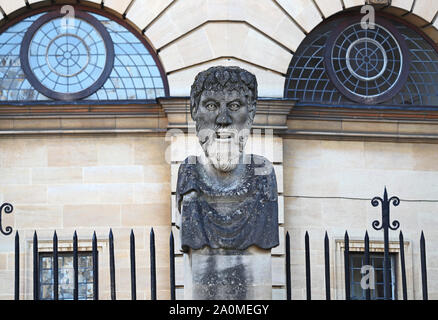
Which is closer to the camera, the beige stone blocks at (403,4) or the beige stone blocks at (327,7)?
the beige stone blocks at (327,7)

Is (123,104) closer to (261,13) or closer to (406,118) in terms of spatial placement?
(261,13)

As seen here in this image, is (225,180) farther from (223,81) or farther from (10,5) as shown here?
(10,5)

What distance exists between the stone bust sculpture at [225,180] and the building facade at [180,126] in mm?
8179

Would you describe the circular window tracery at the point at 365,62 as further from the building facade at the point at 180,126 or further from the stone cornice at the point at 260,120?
the stone cornice at the point at 260,120

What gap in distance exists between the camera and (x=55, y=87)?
2094cm

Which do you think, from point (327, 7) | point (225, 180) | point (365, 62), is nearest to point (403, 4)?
point (365, 62)

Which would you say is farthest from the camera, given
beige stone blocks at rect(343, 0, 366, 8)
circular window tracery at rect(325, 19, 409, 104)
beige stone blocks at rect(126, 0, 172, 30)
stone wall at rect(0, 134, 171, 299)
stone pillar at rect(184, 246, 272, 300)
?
circular window tracery at rect(325, 19, 409, 104)

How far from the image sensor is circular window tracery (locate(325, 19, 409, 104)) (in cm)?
2130

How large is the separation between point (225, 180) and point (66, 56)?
992 cm

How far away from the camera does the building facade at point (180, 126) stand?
20250 millimetres

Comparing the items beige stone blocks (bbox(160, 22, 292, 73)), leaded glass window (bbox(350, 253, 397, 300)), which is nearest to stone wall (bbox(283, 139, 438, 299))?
leaded glass window (bbox(350, 253, 397, 300))

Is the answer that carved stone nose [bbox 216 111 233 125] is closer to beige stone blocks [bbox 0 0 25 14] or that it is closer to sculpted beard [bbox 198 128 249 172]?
sculpted beard [bbox 198 128 249 172]

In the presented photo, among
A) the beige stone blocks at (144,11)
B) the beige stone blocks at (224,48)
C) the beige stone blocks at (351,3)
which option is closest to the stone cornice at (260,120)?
the beige stone blocks at (224,48)

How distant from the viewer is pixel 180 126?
20.2 meters
